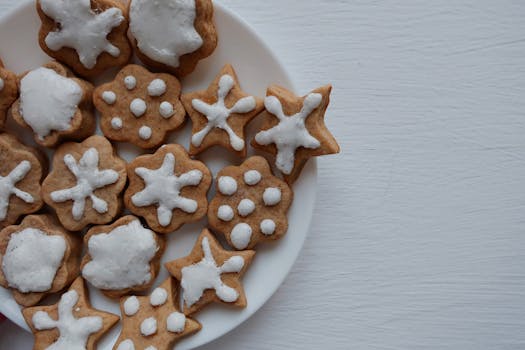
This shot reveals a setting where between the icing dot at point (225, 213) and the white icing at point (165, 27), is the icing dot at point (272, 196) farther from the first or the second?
the white icing at point (165, 27)

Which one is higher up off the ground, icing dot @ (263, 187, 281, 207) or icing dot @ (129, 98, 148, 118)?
icing dot @ (129, 98, 148, 118)

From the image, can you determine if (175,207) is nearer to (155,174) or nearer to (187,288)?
(155,174)

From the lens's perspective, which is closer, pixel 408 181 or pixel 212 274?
pixel 212 274

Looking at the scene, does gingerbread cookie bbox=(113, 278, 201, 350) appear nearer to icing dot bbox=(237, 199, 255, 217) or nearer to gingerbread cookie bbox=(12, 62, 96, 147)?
icing dot bbox=(237, 199, 255, 217)

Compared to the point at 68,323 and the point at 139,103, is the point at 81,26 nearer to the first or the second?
the point at 139,103

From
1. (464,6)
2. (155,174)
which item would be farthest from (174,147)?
(464,6)

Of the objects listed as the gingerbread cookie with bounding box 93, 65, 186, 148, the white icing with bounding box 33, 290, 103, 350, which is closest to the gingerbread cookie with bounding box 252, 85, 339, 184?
the gingerbread cookie with bounding box 93, 65, 186, 148

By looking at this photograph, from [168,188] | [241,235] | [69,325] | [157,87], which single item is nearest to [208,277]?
[241,235]
